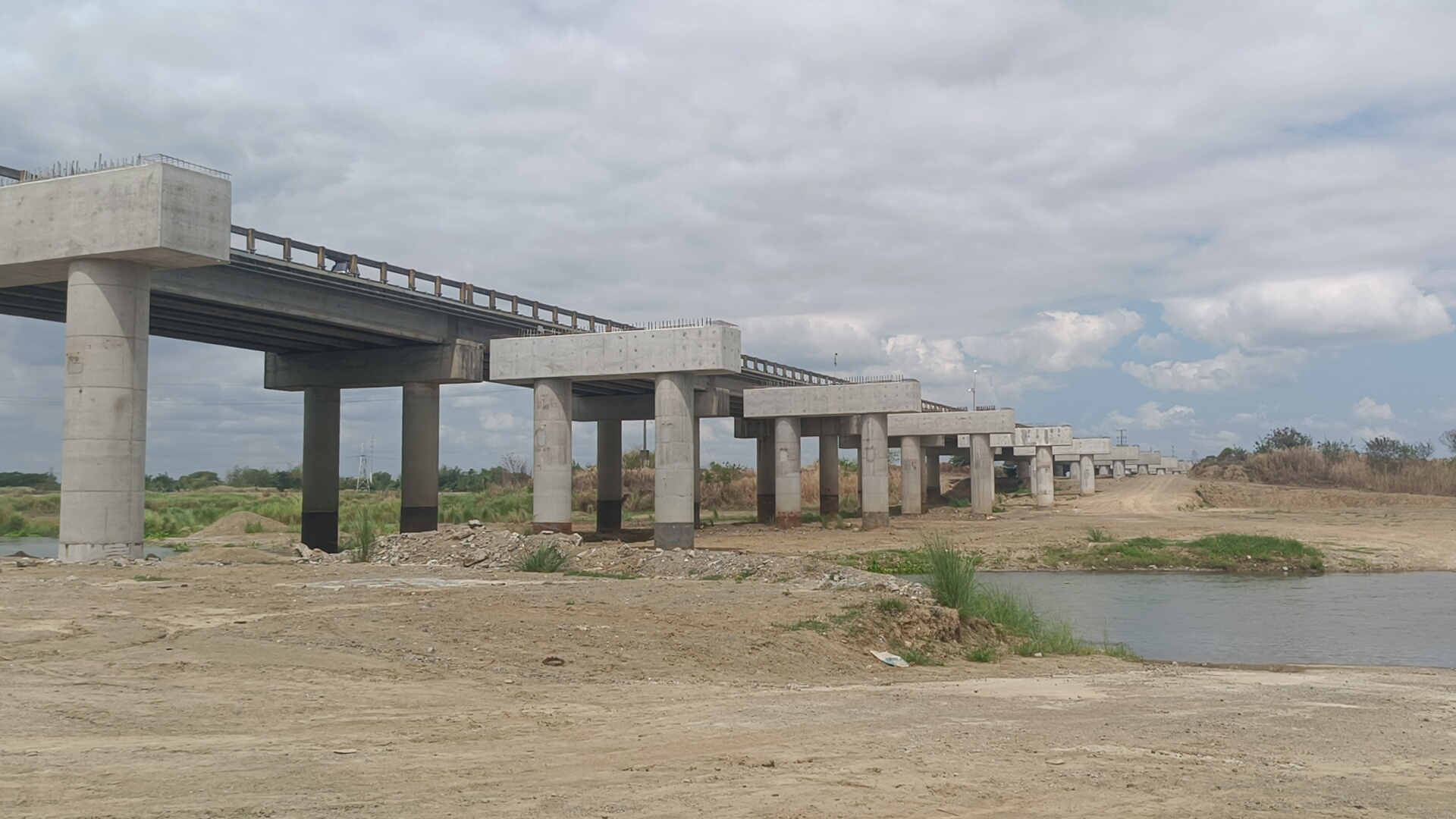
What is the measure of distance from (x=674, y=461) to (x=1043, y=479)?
172 ft

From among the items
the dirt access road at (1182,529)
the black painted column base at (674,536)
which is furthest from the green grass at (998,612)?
the black painted column base at (674,536)

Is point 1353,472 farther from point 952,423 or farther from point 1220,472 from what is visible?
point 952,423

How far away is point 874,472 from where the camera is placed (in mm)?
57594

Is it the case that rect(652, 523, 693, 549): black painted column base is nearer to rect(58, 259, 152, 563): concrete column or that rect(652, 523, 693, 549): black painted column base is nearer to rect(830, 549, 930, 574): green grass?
rect(830, 549, 930, 574): green grass

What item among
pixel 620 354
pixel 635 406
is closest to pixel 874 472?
pixel 635 406

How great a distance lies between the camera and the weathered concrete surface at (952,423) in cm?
7150

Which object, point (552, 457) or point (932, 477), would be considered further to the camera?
point (932, 477)

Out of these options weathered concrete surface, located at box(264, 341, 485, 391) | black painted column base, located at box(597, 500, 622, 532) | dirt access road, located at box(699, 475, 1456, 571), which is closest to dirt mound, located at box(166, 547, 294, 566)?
weathered concrete surface, located at box(264, 341, 485, 391)

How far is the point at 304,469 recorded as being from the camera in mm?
46812

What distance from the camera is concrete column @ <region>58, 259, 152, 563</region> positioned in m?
25.8

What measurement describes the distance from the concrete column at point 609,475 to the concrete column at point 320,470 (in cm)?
1742

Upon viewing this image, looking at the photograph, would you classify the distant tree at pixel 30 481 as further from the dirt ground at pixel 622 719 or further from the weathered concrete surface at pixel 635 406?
the dirt ground at pixel 622 719

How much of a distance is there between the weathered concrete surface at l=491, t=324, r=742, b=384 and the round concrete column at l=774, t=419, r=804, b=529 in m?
17.6

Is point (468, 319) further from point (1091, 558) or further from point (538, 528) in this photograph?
point (1091, 558)
